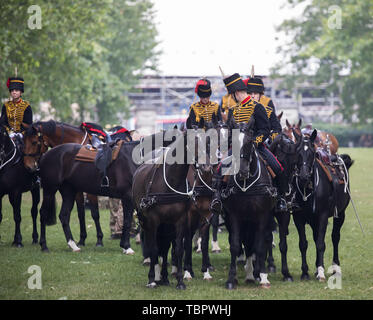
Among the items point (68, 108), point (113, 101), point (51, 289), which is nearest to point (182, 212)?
point (51, 289)

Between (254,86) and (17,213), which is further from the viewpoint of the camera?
(17,213)

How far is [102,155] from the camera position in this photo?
17125 millimetres

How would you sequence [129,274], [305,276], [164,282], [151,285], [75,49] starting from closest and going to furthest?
1. [151,285]
2. [164,282]
3. [305,276]
4. [129,274]
5. [75,49]

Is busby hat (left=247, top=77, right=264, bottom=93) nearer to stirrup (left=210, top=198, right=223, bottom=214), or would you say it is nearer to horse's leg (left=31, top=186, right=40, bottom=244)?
stirrup (left=210, top=198, right=223, bottom=214)

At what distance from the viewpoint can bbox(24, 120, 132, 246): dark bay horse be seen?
17.5 m

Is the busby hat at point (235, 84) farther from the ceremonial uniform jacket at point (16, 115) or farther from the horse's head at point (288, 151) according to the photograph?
the ceremonial uniform jacket at point (16, 115)

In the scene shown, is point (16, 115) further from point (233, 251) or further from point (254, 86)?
point (233, 251)

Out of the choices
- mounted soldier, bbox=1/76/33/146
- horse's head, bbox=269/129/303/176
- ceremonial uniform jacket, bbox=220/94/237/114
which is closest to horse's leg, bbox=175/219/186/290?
horse's head, bbox=269/129/303/176

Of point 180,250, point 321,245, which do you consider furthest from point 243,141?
point 321,245

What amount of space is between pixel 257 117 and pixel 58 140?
6735 millimetres

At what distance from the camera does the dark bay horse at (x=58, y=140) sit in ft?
57.3
